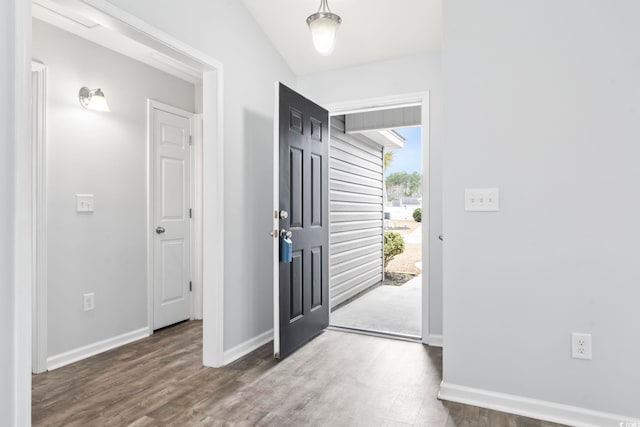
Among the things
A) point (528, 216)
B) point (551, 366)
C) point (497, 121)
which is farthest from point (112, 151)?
point (551, 366)

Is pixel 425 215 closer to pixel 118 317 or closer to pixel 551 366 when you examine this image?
pixel 551 366

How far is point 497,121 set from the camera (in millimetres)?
2219

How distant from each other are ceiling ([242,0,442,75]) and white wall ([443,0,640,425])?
808 millimetres

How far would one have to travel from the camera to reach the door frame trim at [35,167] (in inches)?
64.6

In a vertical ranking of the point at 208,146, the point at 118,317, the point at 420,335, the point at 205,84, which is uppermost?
the point at 205,84

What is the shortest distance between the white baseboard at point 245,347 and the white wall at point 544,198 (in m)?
1.48

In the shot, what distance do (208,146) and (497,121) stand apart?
6.15ft

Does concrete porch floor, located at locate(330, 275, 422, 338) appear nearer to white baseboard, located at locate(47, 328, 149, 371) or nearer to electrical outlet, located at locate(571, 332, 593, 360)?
electrical outlet, located at locate(571, 332, 593, 360)

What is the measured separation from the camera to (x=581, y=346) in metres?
2.05

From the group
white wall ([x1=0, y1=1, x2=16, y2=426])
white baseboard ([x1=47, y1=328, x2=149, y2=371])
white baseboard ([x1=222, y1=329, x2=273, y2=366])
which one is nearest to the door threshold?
white baseboard ([x1=222, y1=329, x2=273, y2=366])

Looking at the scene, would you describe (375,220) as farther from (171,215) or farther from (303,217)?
(171,215)

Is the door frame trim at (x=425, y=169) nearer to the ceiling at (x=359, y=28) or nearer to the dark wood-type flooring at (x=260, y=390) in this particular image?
the dark wood-type flooring at (x=260, y=390)

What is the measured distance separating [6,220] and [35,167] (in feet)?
4.30

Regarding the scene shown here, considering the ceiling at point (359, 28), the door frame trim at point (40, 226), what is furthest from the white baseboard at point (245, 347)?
the ceiling at point (359, 28)
